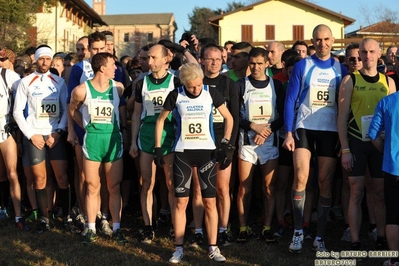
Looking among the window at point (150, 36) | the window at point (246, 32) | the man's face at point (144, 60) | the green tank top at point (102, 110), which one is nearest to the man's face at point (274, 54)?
the man's face at point (144, 60)

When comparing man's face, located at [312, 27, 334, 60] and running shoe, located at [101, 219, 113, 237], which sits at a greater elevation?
man's face, located at [312, 27, 334, 60]

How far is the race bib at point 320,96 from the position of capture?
5.96m

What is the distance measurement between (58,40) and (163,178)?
36.8 m

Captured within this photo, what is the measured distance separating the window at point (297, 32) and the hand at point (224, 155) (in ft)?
145

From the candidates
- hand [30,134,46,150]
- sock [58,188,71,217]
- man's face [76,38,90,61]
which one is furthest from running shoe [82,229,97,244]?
man's face [76,38,90,61]

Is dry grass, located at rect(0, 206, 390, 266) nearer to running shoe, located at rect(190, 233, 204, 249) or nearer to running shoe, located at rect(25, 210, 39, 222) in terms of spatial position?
running shoe, located at rect(190, 233, 204, 249)

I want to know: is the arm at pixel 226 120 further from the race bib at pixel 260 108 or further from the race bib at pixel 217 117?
the race bib at pixel 260 108

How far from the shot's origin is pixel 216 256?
5.71 metres

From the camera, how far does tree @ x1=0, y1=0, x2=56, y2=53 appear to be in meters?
25.6

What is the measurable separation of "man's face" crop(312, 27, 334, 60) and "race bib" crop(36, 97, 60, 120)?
3348mm

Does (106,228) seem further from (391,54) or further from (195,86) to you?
(391,54)

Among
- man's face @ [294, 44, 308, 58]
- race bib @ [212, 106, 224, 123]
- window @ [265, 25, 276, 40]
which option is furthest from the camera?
window @ [265, 25, 276, 40]

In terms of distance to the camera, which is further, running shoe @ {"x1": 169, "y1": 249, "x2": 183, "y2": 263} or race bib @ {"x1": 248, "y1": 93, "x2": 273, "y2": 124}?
race bib @ {"x1": 248, "y1": 93, "x2": 273, "y2": 124}

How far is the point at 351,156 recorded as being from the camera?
571 centimetres
